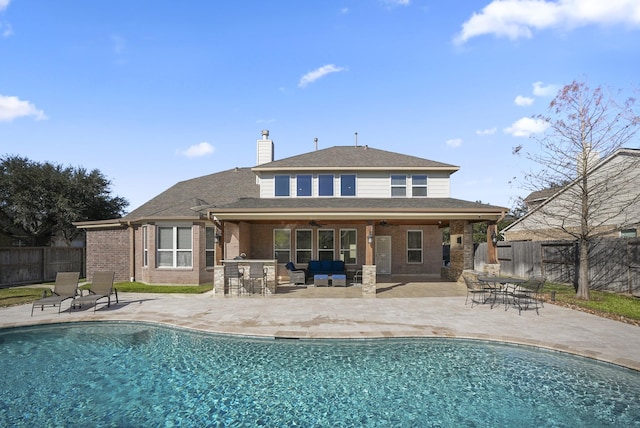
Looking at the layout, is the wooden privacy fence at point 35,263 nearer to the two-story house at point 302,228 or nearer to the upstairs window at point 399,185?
the two-story house at point 302,228

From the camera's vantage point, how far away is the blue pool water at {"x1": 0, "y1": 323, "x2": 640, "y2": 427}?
4922 mm

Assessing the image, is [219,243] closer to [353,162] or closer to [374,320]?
[374,320]

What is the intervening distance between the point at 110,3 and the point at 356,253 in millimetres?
15387

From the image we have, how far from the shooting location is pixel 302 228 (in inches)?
739

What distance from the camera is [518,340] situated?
7863 millimetres

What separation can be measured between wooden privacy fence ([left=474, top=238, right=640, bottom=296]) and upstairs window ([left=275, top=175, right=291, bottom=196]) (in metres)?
10.9

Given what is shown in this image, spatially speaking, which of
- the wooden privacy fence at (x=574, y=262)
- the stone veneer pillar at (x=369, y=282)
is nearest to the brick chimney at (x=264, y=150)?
the stone veneer pillar at (x=369, y=282)

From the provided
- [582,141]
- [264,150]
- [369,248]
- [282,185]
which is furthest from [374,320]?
[264,150]

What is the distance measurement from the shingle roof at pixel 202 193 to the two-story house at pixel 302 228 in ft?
0.36

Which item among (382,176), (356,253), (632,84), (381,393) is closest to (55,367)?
(381,393)

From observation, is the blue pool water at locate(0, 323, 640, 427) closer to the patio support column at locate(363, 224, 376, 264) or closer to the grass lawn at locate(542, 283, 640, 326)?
the grass lawn at locate(542, 283, 640, 326)

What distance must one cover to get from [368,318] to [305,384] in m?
4.26

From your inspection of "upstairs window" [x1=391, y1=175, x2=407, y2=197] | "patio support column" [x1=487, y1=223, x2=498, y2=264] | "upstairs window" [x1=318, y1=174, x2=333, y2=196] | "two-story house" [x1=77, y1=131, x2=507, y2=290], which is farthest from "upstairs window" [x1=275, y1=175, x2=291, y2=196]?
"patio support column" [x1=487, y1=223, x2=498, y2=264]

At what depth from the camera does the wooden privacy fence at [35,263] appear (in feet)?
58.3
